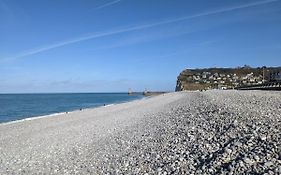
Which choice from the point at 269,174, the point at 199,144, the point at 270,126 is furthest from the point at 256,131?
the point at 269,174

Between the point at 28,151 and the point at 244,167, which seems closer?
the point at 244,167

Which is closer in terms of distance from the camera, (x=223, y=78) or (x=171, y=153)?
(x=171, y=153)

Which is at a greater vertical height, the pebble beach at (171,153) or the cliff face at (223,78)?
the cliff face at (223,78)

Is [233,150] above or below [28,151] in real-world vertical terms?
above

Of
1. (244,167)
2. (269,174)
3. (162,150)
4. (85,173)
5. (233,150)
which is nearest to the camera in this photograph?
(269,174)

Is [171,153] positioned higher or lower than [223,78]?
lower

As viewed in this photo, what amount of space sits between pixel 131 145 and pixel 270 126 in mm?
6170

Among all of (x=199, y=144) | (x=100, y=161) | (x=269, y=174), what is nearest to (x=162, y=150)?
(x=199, y=144)

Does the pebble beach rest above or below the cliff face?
below

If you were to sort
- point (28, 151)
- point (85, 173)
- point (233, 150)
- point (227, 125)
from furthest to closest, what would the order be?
A: point (28, 151)
point (227, 125)
point (85, 173)
point (233, 150)

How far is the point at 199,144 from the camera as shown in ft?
37.8

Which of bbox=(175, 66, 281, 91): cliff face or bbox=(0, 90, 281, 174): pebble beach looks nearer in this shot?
bbox=(0, 90, 281, 174): pebble beach

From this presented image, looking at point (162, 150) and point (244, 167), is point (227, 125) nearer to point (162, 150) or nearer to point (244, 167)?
point (162, 150)

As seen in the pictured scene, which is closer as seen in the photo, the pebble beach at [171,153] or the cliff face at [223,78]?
the pebble beach at [171,153]
